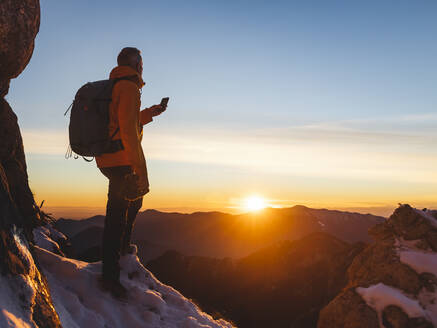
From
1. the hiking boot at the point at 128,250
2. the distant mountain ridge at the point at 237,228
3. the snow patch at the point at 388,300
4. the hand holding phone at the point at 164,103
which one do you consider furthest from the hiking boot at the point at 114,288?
the distant mountain ridge at the point at 237,228

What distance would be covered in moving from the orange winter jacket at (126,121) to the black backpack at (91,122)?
0.09m

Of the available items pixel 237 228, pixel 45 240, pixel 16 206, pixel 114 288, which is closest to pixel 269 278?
pixel 45 240

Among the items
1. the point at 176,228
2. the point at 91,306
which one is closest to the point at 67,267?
the point at 91,306

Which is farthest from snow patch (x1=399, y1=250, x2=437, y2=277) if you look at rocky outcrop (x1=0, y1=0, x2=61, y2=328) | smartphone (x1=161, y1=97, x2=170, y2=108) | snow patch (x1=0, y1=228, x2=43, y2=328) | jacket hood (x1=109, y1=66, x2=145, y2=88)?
snow patch (x1=0, y1=228, x2=43, y2=328)

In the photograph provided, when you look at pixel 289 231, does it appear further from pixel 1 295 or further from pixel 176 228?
pixel 1 295

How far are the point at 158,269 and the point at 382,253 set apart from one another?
4121 centimetres

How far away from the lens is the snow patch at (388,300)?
7717 millimetres

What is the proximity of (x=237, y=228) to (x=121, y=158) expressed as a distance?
109414 mm

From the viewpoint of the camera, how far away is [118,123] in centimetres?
447

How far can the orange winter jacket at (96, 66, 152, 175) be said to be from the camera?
4340mm

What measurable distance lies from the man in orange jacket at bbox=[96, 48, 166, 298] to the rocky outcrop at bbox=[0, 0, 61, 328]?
1.08m

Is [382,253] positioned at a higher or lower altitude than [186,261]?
higher

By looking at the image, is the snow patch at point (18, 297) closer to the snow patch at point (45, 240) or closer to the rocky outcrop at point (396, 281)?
the snow patch at point (45, 240)

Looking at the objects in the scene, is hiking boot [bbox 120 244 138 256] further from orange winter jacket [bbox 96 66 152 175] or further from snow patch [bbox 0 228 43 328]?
snow patch [bbox 0 228 43 328]
